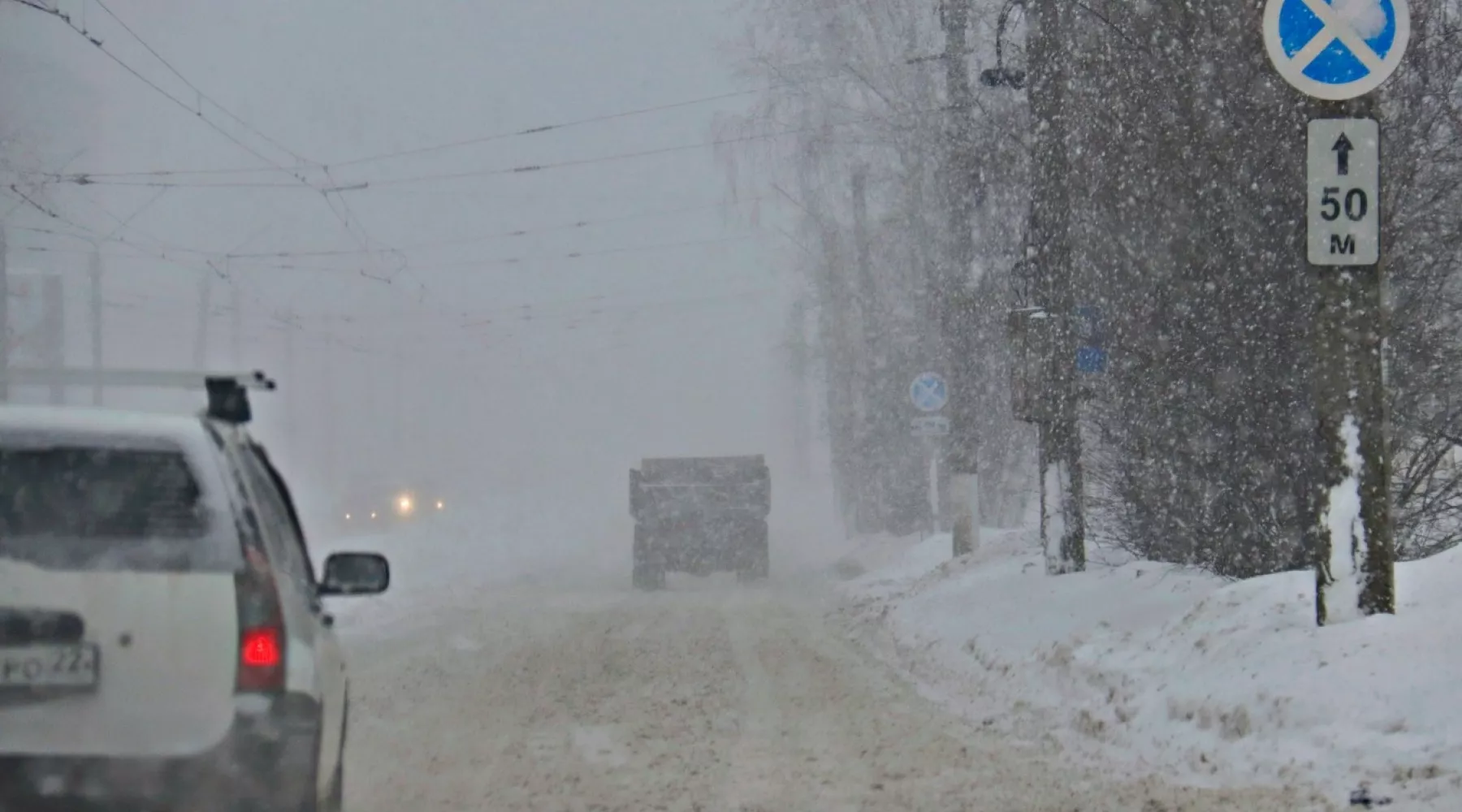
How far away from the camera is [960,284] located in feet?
85.1

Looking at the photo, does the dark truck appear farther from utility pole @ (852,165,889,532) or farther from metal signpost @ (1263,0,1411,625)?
metal signpost @ (1263,0,1411,625)

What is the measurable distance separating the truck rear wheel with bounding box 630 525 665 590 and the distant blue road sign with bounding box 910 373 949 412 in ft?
17.3

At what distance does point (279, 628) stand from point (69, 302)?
64.4m

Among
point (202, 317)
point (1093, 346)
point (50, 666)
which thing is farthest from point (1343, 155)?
point (202, 317)

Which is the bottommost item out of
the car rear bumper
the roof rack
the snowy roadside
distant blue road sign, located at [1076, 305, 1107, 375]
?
the snowy roadside

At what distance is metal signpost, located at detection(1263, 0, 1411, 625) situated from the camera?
28.8ft

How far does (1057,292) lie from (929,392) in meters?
9.52

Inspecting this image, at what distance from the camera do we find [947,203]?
89.1 feet

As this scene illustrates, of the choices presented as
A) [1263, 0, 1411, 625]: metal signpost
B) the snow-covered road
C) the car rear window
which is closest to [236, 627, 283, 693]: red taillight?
the car rear window

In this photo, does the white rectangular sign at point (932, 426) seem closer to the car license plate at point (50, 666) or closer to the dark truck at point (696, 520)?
the dark truck at point (696, 520)

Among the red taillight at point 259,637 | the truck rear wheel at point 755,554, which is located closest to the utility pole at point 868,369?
the truck rear wheel at point 755,554

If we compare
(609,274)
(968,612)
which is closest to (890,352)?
(968,612)

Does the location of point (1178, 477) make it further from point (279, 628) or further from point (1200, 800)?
point (279, 628)

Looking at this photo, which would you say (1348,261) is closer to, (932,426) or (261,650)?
(261,650)
